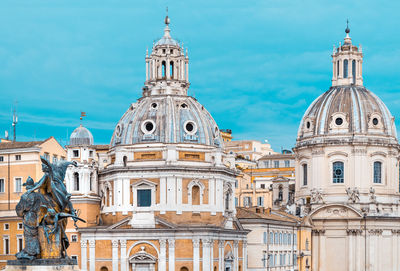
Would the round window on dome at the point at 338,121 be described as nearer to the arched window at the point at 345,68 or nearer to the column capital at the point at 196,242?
the arched window at the point at 345,68

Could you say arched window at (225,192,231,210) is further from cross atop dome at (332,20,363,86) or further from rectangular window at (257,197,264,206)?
rectangular window at (257,197,264,206)

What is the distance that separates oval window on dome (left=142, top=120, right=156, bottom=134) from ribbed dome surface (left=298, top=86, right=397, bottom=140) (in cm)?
2970

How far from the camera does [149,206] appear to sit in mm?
79062

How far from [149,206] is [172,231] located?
3.84m

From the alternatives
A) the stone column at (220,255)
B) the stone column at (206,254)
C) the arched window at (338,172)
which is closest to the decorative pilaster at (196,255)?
the stone column at (206,254)

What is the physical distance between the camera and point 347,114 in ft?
343

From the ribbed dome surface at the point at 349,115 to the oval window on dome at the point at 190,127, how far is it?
27215mm

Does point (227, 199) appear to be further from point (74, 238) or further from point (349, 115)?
point (349, 115)

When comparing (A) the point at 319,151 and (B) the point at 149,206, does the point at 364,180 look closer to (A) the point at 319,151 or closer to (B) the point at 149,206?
(A) the point at 319,151

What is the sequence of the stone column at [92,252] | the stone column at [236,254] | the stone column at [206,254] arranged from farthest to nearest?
the stone column at [236,254] → the stone column at [92,252] → the stone column at [206,254]

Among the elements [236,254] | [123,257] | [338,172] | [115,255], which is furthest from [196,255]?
[338,172]

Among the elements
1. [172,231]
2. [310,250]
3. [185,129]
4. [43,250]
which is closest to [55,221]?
[43,250]

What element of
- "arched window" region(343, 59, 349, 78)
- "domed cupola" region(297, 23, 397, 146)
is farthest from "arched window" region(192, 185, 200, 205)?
"arched window" region(343, 59, 349, 78)

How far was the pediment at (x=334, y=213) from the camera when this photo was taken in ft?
331
